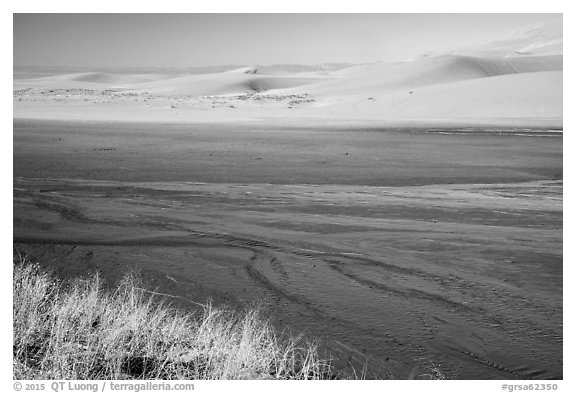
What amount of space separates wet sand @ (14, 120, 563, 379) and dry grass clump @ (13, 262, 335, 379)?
0.77 meters

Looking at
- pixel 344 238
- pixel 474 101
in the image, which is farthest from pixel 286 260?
pixel 474 101

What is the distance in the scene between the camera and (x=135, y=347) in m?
5.00

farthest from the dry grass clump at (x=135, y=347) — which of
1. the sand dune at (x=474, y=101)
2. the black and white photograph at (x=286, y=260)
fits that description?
the sand dune at (x=474, y=101)

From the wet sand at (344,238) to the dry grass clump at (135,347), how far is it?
77 centimetres

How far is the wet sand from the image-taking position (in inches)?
236

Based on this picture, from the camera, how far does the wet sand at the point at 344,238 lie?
6000 mm

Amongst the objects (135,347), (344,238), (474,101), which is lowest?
(474,101)

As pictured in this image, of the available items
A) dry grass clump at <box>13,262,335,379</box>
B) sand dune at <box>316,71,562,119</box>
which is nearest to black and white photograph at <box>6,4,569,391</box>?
dry grass clump at <box>13,262,335,379</box>

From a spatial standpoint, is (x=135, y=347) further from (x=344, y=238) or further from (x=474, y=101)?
(x=474, y=101)

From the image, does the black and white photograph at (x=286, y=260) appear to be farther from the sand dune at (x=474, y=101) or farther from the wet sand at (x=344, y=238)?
the sand dune at (x=474, y=101)

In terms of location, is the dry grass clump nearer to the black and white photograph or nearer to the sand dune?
the black and white photograph

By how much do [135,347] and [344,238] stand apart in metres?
4.30

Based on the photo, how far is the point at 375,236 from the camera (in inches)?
349
